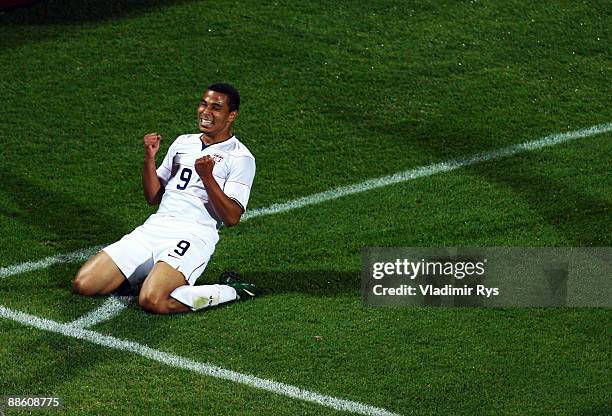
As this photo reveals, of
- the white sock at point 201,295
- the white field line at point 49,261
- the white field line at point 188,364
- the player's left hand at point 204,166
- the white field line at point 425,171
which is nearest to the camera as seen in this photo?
the white field line at point 188,364

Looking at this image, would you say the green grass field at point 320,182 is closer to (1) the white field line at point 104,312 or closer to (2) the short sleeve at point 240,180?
(1) the white field line at point 104,312

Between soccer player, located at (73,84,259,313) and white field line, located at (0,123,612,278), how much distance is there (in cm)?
61

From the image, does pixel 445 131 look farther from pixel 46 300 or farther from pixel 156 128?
pixel 46 300

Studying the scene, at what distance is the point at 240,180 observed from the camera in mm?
7910

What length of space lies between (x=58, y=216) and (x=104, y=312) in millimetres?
1569

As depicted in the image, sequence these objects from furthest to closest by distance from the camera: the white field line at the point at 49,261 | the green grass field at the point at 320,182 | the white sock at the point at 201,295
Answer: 1. the white field line at the point at 49,261
2. the white sock at the point at 201,295
3. the green grass field at the point at 320,182

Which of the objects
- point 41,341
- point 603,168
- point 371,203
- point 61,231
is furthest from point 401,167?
point 41,341

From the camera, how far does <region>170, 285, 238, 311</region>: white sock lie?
7668 mm

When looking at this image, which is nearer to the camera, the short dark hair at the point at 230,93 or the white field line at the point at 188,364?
the white field line at the point at 188,364

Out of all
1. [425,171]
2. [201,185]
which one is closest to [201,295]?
[201,185]

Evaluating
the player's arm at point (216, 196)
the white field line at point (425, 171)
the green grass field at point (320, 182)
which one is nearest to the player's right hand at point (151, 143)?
the player's arm at point (216, 196)

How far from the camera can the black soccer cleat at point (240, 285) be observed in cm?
793

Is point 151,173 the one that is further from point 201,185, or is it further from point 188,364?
point 188,364

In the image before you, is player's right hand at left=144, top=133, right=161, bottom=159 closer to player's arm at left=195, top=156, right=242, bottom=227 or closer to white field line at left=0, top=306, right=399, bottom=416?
player's arm at left=195, top=156, right=242, bottom=227
